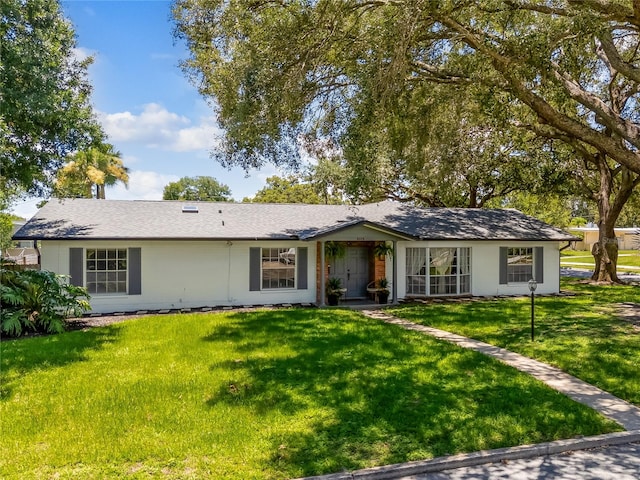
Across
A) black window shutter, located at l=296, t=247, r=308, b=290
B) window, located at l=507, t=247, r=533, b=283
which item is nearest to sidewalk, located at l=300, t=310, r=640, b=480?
black window shutter, located at l=296, t=247, r=308, b=290

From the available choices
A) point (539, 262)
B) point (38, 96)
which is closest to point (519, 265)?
point (539, 262)

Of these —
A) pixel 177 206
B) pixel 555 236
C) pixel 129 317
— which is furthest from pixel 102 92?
pixel 555 236

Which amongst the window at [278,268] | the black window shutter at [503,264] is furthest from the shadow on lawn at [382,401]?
the black window shutter at [503,264]

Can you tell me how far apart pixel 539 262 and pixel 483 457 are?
14644mm

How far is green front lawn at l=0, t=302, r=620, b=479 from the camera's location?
4.43 m

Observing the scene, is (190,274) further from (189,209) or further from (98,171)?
(98,171)

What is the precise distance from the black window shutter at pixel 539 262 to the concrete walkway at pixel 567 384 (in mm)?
8885

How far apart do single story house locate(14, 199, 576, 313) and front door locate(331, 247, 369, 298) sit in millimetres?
38

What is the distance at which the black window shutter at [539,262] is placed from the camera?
17.2 meters

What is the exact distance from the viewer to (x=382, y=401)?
5.95 m

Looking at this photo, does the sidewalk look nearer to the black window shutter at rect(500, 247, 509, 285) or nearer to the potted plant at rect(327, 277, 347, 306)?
the potted plant at rect(327, 277, 347, 306)

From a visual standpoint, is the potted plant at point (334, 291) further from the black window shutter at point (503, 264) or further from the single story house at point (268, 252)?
the black window shutter at point (503, 264)

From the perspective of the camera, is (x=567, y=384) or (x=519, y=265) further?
(x=519, y=265)

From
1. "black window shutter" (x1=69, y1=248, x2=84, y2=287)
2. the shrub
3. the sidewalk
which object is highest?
"black window shutter" (x1=69, y1=248, x2=84, y2=287)
